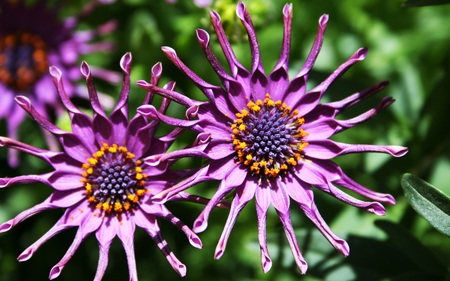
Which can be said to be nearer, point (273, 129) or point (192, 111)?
point (192, 111)

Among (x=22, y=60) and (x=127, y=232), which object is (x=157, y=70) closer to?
(x=127, y=232)

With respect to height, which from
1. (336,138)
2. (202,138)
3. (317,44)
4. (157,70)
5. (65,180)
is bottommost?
(65,180)

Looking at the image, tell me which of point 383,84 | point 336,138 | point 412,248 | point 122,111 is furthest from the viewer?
point 336,138

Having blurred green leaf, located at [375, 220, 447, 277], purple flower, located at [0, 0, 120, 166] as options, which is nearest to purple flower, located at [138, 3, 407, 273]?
blurred green leaf, located at [375, 220, 447, 277]

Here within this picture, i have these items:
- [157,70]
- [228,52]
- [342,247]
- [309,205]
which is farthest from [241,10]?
[342,247]

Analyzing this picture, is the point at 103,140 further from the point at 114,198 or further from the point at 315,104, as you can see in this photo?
the point at 315,104

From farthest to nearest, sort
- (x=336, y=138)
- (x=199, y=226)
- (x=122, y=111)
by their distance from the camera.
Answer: (x=336, y=138) < (x=122, y=111) < (x=199, y=226)

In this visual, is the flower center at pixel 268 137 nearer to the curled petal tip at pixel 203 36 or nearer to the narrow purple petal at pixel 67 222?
the curled petal tip at pixel 203 36

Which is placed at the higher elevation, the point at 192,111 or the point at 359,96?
the point at 359,96
